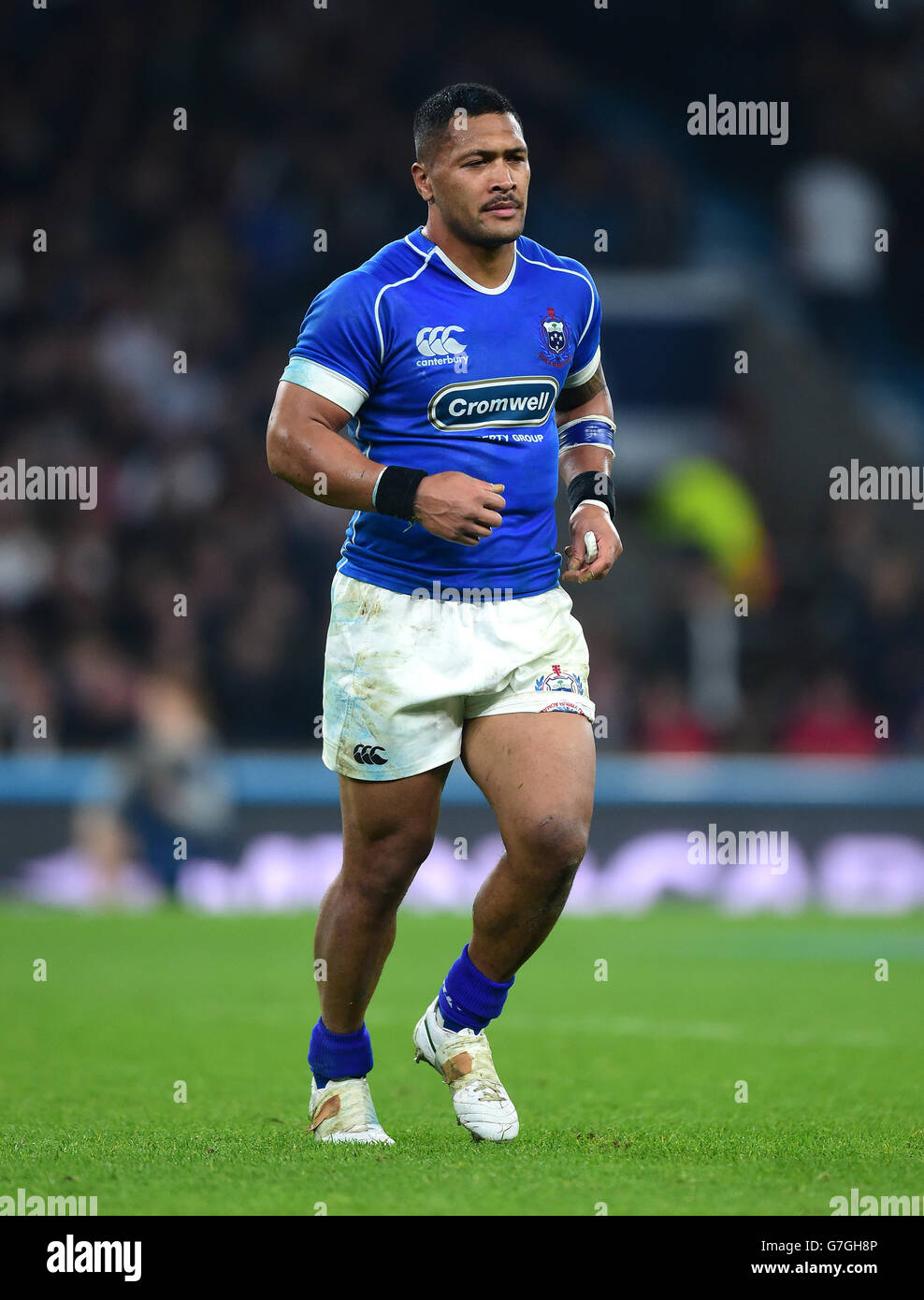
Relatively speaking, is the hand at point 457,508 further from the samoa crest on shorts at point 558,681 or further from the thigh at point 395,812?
the thigh at point 395,812

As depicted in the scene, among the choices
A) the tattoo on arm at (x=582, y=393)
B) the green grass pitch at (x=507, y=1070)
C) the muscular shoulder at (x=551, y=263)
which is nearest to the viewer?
the green grass pitch at (x=507, y=1070)

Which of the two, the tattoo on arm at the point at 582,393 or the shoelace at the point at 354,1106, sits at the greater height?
the tattoo on arm at the point at 582,393

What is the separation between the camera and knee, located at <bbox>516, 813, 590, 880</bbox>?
453cm

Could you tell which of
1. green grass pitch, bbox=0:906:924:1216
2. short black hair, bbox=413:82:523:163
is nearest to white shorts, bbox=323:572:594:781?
green grass pitch, bbox=0:906:924:1216

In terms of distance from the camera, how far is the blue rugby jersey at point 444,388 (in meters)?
4.61

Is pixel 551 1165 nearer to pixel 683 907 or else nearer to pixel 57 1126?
pixel 57 1126

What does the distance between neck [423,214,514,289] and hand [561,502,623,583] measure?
0.64 meters

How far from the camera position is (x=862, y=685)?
14031 mm

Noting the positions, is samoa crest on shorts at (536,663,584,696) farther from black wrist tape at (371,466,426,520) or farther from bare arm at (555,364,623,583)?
black wrist tape at (371,466,426,520)

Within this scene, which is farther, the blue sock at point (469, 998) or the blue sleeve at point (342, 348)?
the blue sock at point (469, 998)

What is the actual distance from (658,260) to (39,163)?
222 inches

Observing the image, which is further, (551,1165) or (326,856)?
(326,856)

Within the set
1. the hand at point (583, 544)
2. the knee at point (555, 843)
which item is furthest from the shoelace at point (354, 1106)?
the hand at point (583, 544)
